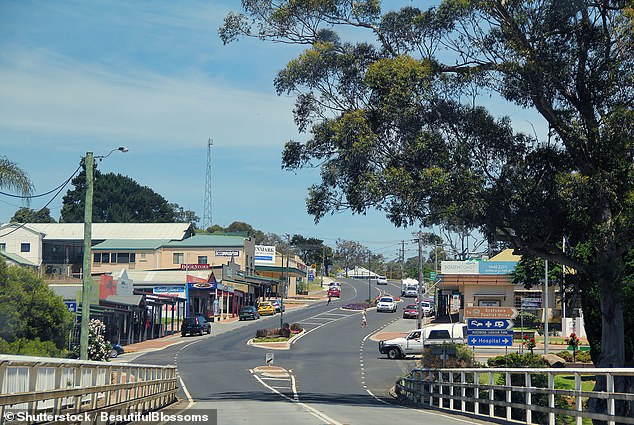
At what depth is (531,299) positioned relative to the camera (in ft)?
233

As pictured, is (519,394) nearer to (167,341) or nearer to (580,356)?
(580,356)

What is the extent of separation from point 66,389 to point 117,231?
10105 cm

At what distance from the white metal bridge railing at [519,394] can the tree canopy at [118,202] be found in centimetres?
12105

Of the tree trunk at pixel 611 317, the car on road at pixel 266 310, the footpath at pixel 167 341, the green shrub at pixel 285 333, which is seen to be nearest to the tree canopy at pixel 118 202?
the footpath at pixel 167 341

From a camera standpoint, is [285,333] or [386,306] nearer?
[285,333]

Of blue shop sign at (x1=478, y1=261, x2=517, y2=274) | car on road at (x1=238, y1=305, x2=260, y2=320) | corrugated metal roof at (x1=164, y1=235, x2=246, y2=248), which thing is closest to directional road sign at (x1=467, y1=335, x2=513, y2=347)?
blue shop sign at (x1=478, y1=261, x2=517, y2=274)

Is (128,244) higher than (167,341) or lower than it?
higher

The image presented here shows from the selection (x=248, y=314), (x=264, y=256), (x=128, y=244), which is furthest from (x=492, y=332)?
(x=264, y=256)

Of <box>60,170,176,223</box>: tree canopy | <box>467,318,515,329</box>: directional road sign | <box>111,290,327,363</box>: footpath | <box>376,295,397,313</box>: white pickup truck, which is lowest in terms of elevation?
<box>111,290,327,363</box>: footpath

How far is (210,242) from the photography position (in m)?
105

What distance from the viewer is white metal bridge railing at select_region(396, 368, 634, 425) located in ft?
44.2

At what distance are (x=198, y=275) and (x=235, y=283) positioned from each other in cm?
1135

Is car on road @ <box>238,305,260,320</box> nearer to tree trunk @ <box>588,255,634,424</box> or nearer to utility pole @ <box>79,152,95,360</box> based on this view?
utility pole @ <box>79,152,95,360</box>

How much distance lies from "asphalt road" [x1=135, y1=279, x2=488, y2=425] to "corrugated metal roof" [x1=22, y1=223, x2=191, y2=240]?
31.6 m
